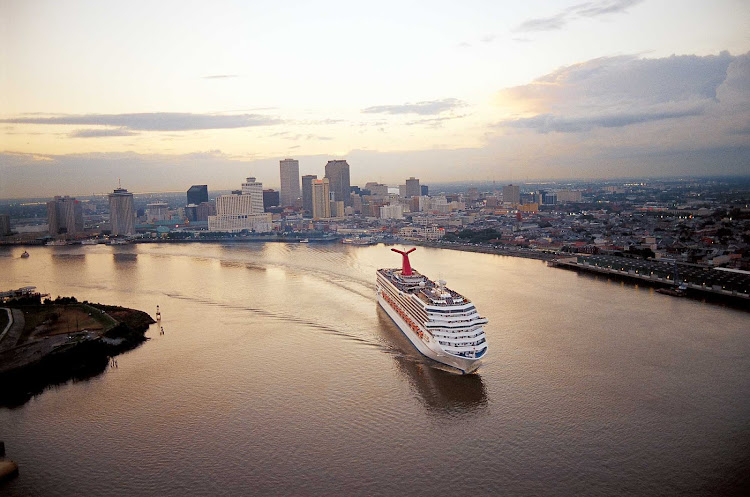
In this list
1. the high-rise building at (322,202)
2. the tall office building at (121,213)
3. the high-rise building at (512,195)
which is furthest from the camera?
the high-rise building at (512,195)

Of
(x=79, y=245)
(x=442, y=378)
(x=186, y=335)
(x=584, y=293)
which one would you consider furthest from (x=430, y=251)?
(x=79, y=245)

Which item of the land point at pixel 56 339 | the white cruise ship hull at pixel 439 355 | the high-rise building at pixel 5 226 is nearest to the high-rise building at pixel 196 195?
the high-rise building at pixel 5 226

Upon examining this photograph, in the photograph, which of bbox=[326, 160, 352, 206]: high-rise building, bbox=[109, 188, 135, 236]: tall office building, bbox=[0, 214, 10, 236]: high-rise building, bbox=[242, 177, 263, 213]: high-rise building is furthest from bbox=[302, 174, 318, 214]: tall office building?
bbox=[0, 214, 10, 236]: high-rise building

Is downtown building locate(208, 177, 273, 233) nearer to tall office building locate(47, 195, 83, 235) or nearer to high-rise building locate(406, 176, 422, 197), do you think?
tall office building locate(47, 195, 83, 235)

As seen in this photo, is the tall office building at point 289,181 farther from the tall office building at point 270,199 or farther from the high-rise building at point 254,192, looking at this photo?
the high-rise building at point 254,192

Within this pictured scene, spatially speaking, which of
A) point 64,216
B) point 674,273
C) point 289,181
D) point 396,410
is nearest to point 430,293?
point 396,410

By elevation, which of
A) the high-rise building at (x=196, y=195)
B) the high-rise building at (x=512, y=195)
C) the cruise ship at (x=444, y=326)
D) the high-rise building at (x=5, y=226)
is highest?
the high-rise building at (x=196, y=195)
